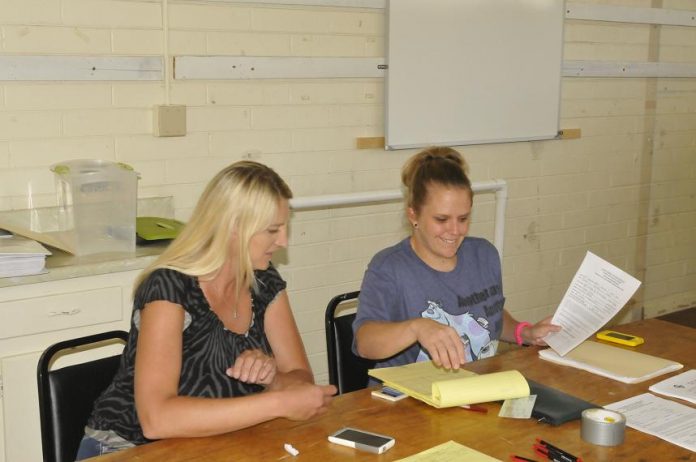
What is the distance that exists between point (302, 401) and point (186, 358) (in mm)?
327

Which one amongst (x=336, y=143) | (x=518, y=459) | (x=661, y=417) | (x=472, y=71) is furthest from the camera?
(x=472, y=71)

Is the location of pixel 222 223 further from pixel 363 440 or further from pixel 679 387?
pixel 679 387

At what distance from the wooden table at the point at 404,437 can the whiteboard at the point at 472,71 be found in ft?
6.66

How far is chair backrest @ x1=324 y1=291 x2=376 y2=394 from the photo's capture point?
2.53 m

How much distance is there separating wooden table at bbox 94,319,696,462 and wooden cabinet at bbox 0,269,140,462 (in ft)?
3.72

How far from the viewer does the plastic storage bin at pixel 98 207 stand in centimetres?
296

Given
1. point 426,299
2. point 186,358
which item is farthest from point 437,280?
point 186,358

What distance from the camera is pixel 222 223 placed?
2.03 metres

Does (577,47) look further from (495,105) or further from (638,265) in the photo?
(638,265)

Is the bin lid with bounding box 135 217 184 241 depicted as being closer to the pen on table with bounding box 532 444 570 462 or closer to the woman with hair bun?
the woman with hair bun

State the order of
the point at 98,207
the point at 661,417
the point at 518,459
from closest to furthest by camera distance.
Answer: the point at 518,459, the point at 661,417, the point at 98,207

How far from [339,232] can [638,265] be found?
2123 mm

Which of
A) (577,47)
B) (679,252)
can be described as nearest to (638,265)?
(679,252)

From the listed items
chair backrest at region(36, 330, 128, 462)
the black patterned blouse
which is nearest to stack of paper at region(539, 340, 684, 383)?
the black patterned blouse
